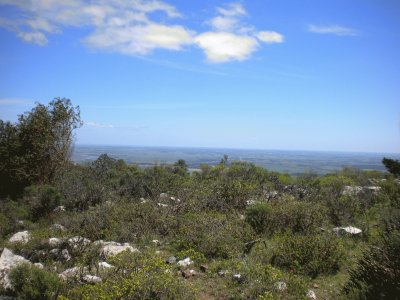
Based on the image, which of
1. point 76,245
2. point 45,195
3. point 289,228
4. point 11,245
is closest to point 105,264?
point 76,245

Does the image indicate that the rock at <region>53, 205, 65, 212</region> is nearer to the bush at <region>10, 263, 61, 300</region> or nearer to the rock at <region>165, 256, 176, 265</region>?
the rock at <region>165, 256, 176, 265</region>

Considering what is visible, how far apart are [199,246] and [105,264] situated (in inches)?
93.5

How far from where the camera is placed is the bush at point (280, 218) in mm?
10617

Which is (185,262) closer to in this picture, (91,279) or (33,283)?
(91,279)

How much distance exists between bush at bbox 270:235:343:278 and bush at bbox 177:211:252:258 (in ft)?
3.37

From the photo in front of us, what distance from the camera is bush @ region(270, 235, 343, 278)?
777 centimetres

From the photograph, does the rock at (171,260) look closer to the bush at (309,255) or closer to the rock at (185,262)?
the rock at (185,262)

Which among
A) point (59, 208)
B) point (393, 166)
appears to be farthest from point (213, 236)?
point (393, 166)

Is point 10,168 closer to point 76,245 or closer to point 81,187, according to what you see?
point 81,187

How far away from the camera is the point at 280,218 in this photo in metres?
10.8

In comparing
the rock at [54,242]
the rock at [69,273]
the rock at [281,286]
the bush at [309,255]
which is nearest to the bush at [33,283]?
the rock at [69,273]

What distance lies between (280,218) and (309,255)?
2.79m

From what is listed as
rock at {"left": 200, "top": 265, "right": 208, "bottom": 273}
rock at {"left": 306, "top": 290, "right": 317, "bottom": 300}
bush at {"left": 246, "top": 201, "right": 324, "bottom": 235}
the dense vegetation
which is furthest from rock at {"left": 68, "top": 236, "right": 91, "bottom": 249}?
rock at {"left": 306, "top": 290, "right": 317, "bottom": 300}

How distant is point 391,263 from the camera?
18.9 feet
